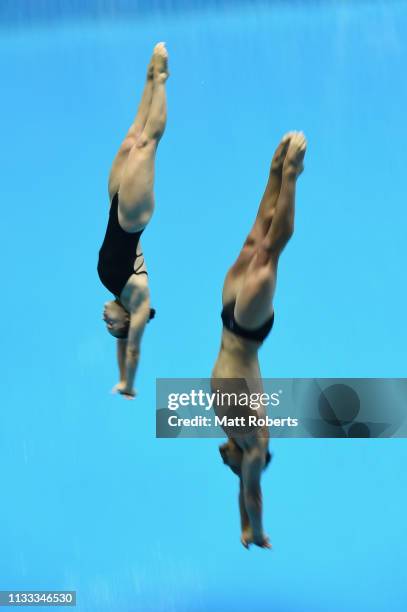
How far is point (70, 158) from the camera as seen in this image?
779 centimetres

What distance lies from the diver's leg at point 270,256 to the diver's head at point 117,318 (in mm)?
602

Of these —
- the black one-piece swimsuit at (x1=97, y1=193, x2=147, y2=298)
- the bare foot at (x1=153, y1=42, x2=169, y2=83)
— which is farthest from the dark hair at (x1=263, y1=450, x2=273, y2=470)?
the bare foot at (x1=153, y1=42, x2=169, y2=83)

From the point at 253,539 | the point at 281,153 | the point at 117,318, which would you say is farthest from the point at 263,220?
the point at 253,539

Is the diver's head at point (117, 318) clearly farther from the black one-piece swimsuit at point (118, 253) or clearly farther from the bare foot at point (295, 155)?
the bare foot at point (295, 155)

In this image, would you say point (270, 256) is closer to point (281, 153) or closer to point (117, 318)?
point (281, 153)

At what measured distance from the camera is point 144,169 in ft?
15.3

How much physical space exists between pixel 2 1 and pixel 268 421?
5.08 m

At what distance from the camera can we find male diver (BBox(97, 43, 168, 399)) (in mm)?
4680

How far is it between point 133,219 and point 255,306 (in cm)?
70

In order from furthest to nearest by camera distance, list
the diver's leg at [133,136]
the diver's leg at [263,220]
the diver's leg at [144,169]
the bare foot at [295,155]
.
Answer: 1. the diver's leg at [133,136]
2. the diver's leg at [144,169]
3. the diver's leg at [263,220]
4. the bare foot at [295,155]

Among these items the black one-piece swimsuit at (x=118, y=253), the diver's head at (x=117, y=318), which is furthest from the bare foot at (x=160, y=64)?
the diver's head at (x=117, y=318)

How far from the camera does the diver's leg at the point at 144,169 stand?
15.3 ft

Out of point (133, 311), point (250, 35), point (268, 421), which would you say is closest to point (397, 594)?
point (268, 421)

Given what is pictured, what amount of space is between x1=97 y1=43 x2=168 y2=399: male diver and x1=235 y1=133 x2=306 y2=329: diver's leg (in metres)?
0.53
